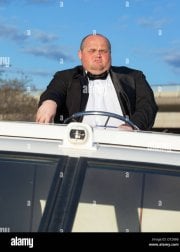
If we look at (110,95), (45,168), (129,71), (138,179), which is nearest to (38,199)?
(45,168)

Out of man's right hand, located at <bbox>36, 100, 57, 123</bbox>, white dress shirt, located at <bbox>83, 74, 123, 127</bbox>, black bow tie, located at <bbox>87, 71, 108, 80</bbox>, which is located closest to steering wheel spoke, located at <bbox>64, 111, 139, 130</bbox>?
man's right hand, located at <bbox>36, 100, 57, 123</bbox>

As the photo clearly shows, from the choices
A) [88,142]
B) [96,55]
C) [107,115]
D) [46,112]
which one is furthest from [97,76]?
[88,142]

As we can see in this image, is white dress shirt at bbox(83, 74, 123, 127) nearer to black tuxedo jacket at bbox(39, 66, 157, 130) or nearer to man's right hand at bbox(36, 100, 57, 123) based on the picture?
black tuxedo jacket at bbox(39, 66, 157, 130)

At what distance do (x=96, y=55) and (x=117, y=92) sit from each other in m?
0.33

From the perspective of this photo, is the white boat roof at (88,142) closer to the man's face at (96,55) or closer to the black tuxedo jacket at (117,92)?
the black tuxedo jacket at (117,92)

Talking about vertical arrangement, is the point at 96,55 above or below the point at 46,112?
above

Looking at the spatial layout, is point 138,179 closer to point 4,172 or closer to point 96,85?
point 4,172

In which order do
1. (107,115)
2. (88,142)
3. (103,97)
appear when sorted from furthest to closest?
(103,97), (107,115), (88,142)

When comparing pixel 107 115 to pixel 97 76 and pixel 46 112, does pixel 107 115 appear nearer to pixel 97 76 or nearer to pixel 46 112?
pixel 46 112

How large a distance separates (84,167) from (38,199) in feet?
1.04

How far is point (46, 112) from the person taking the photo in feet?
14.5

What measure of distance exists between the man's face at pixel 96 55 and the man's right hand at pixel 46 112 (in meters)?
0.46

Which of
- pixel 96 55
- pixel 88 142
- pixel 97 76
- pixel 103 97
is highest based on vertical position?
pixel 96 55

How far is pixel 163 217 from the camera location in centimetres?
342
